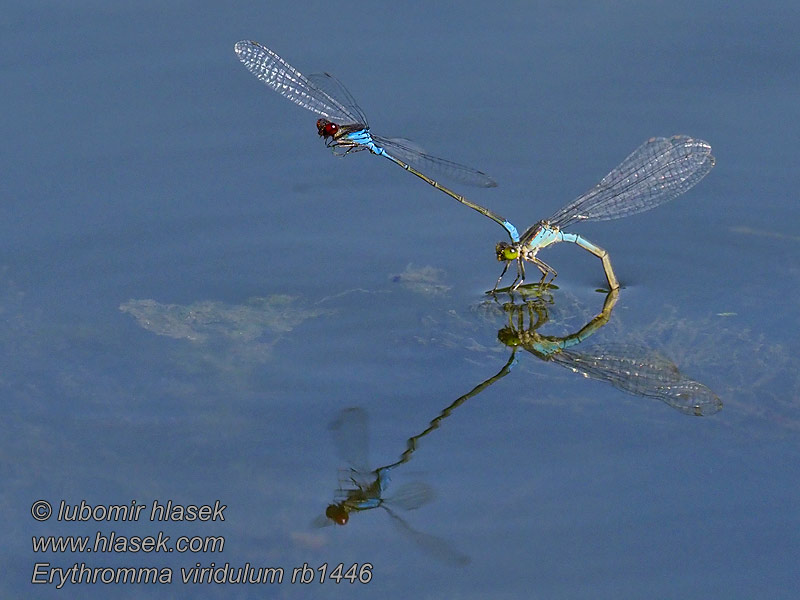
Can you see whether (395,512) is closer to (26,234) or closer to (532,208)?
(532,208)

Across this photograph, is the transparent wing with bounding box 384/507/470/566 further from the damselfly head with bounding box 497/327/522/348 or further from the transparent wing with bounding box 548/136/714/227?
the transparent wing with bounding box 548/136/714/227

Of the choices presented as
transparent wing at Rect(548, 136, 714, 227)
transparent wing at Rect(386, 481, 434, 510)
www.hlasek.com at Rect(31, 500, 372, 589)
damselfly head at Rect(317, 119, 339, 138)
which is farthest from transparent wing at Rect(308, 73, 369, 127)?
www.hlasek.com at Rect(31, 500, 372, 589)

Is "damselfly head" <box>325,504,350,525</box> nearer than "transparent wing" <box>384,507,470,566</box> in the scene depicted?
No

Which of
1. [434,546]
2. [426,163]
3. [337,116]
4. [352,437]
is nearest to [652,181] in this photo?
[426,163]

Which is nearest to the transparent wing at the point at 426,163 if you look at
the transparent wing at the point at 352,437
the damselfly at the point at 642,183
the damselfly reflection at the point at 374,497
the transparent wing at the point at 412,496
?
the damselfly at the point at 642,183

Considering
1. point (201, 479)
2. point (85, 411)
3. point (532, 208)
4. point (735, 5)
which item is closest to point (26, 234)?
point (85, 411)

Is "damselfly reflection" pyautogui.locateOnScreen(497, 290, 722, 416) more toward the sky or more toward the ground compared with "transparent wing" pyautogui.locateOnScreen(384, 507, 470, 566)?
more toward the sky
